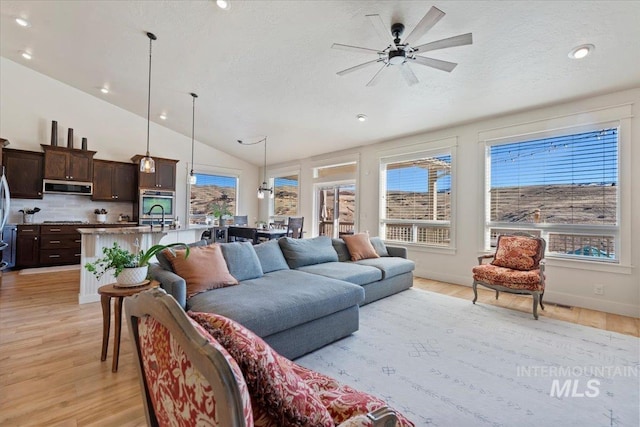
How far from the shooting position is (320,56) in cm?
355

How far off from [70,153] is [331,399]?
23.7ft

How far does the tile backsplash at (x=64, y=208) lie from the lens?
563 centimetres

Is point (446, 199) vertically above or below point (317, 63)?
below

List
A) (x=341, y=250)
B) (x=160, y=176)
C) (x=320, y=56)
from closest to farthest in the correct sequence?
(x=320, y=56), (x=341, y=250), (x=160, y=176)

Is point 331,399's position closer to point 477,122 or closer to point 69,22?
point 477,122

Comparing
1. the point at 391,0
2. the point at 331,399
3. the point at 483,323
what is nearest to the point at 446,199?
the point at 483,323

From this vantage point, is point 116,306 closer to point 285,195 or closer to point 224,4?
point 224,4

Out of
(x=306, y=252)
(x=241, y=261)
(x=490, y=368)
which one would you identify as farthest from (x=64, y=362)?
(x=490, y=368)

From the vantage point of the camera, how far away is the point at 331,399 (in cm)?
111

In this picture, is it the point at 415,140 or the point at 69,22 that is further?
the point at 415,140

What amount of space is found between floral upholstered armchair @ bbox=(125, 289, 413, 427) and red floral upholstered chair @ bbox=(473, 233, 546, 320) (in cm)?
339

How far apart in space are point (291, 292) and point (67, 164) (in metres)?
6.09

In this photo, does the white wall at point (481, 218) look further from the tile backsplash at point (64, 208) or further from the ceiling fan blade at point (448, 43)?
the tile backsplash at point (64, 208)

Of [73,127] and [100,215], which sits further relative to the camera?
[100,215]
